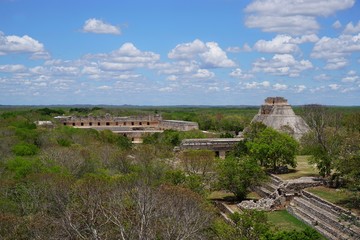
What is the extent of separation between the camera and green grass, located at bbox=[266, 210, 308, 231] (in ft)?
61.3

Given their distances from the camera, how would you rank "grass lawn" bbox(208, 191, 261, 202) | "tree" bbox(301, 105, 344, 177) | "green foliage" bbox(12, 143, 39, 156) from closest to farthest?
1. "tree" bbox(301, 105, 344, 177)
2. "grass lawn" bbox(208, 191, 261, 202)
3. "green foliage" bbox(12, 143, 39, 156)

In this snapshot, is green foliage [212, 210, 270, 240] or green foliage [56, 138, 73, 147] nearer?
green foliage [212, 210, 270, 240]

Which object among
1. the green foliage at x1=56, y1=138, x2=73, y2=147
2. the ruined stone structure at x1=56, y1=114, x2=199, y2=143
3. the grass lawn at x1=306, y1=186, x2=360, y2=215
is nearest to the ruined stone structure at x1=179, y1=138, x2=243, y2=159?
the green foliage at x1=56, y1=138, x2=73, y2=147

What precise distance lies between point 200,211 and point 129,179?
523 centimetres

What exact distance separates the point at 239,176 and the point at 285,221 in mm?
4352

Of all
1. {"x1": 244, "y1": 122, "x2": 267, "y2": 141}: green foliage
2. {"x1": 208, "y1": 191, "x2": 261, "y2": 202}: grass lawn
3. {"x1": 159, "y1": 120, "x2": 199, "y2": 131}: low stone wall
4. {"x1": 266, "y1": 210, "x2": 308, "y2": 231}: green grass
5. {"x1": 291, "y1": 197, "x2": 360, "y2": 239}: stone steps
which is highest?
{"x1": 244, "y1": 122, "x2": 267, "y2": 141}: green foliage

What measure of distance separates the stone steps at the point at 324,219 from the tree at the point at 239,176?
8.30 ft

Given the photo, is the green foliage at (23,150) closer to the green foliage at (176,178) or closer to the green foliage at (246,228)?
the green foliage at (176,178)

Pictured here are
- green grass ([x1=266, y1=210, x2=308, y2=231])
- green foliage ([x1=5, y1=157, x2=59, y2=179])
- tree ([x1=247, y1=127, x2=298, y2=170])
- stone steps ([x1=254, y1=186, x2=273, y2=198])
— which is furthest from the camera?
tree ([x1=247, y1=127, x2=298, y2=170])

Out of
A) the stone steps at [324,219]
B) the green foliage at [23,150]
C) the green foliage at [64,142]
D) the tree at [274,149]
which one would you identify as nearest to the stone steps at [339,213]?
the stone steps at [324,219]

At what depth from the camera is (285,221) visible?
19875mm

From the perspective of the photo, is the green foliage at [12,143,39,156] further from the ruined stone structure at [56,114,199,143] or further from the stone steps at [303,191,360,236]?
the ruined stone structure at [56,114,199,143]

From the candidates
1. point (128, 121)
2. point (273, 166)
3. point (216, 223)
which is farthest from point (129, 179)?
point (128, 121)

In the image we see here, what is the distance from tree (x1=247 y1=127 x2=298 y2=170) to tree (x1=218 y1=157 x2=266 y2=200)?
11.6ft
